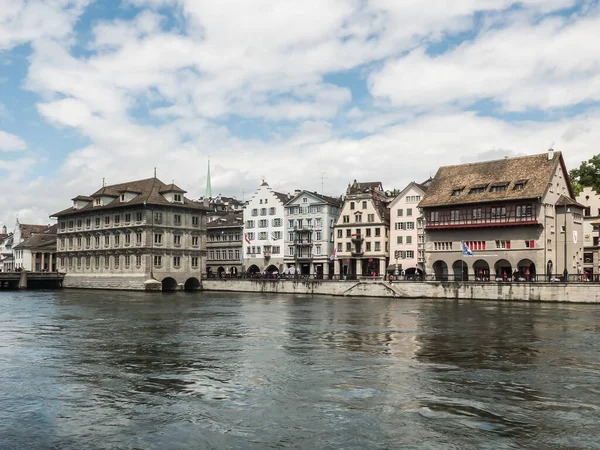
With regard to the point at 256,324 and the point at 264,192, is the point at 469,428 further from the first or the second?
the point at 264,192

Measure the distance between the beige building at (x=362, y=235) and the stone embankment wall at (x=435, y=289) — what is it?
41.7 feet

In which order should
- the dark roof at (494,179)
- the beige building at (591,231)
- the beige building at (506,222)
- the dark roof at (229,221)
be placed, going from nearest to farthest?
the beige building at (506,222)
the dark roof at (494,179)
the beige building at (591,231)
the dark roof at (229,221)

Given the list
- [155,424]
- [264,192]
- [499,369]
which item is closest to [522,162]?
Result: [264,192]

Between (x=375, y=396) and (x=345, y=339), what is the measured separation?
1209 cm

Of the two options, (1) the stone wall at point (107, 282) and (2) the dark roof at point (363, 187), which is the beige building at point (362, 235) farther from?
(1) the stone wall at point (107, 282)

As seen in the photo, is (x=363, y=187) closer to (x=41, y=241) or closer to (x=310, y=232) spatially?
(x=310, y=232)

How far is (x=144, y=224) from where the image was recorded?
8744 centimetres

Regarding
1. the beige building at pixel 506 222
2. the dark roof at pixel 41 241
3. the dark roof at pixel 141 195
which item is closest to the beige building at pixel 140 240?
the dark roof at pixel 141 195

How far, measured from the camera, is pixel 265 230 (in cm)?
10356

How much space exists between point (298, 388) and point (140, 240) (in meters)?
74.8

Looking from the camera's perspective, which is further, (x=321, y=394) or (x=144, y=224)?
(x=144, y=224)

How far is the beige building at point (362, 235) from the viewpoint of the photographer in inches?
3551

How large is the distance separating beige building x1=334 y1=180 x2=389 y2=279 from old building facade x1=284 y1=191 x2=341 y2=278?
11.0 ft

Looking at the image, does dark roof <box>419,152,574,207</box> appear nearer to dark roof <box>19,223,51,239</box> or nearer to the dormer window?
the dormer window
